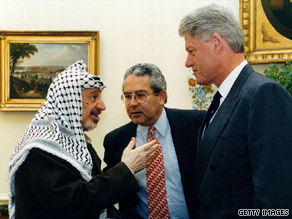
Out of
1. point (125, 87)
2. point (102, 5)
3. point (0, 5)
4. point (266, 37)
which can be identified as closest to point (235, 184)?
point (125, 87)

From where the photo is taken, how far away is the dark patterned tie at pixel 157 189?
2721 millimetres

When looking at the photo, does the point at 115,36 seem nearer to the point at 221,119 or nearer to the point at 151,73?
the point at 151,73

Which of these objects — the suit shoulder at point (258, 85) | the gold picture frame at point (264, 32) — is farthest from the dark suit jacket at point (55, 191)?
the gold picture frame at point (264, 32)

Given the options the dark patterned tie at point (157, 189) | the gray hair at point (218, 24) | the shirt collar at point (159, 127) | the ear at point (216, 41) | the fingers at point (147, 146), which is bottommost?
the dark patterned tie at point (157, 189)

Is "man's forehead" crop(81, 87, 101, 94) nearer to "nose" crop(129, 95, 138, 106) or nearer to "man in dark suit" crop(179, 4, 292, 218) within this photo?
"nose" crop(129, 95, 138, 106)

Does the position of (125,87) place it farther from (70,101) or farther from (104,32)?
(104,32)

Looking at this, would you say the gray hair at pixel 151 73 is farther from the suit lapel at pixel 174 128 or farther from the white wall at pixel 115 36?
the white wall at pixel 115 36

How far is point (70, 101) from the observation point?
7.83ft

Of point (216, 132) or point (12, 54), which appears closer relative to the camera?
point (216, 132)

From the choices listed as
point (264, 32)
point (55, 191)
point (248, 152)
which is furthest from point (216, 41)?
point (264, 32)

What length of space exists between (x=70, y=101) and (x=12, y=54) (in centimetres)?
277

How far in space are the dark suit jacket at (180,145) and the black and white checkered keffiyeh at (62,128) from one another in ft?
1.96

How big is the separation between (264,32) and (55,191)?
3.51 m

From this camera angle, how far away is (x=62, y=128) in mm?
2330
